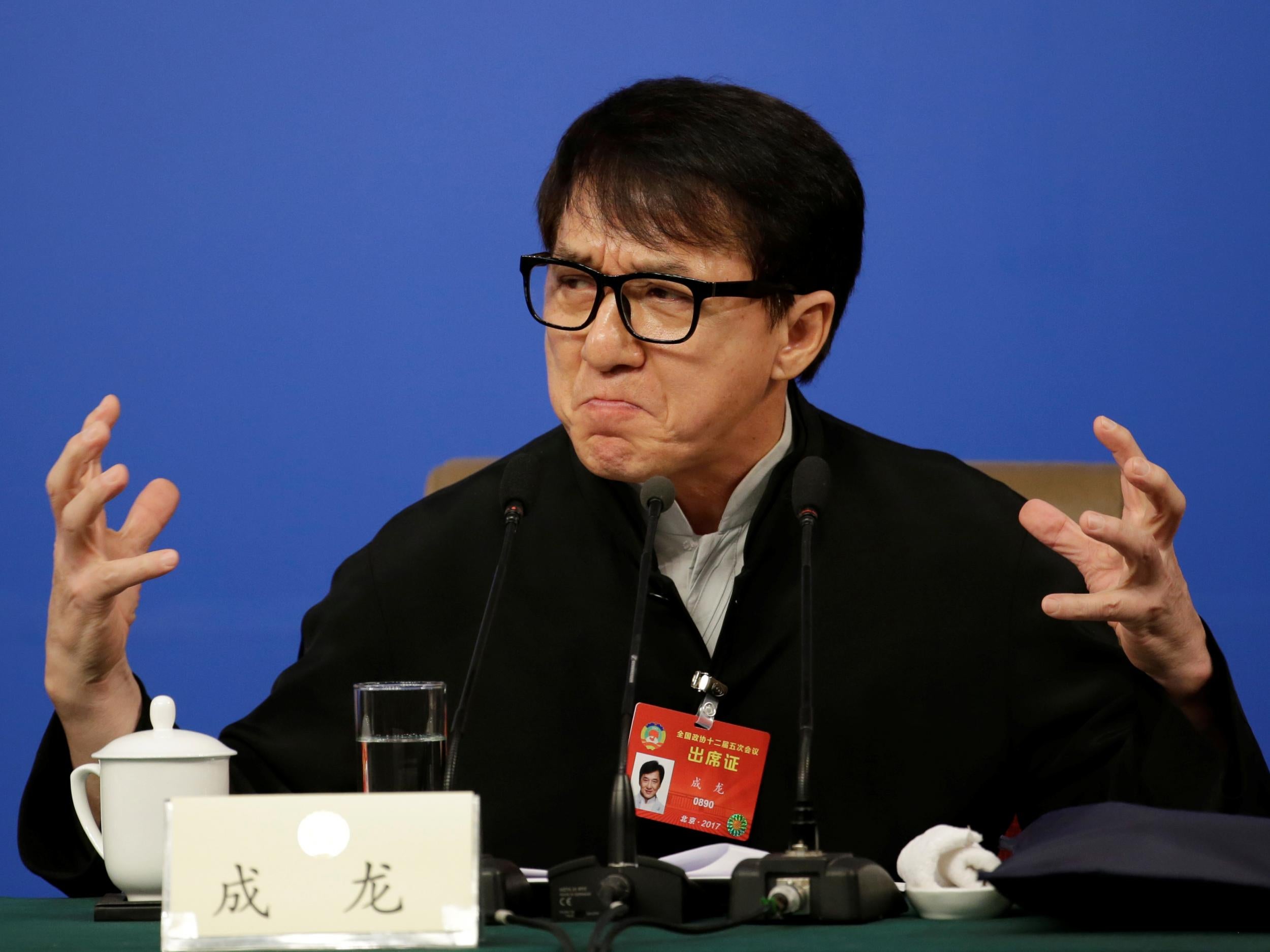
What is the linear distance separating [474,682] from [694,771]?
0.35 metres

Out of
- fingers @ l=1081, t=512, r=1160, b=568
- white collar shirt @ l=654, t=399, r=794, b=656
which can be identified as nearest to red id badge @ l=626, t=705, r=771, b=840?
white collar shirt @ l=654, t=399, r=794, b=656

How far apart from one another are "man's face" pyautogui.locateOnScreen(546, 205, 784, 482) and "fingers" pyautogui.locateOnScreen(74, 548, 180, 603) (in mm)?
490

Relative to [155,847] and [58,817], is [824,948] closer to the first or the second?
[155,847]

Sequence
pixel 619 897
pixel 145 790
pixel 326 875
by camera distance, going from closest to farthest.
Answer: pixel 326 875, pixel 619 897, pixel 145 790

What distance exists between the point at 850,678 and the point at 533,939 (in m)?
0.71

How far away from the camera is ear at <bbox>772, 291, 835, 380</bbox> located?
5.59 ft

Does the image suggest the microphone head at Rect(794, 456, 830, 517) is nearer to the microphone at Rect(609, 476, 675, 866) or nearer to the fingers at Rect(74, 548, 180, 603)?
the microphone at Rect(609, 476, 675, 866)

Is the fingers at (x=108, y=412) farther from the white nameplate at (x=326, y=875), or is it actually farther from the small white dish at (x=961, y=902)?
the small white dish at (x=961, y=902)

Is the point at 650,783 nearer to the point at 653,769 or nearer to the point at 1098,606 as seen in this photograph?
the point at 653,769

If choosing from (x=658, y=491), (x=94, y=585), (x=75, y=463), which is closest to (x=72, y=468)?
(x=75, y=463)

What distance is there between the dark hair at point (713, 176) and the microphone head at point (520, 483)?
29 cm

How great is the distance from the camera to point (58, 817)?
4.56 ft

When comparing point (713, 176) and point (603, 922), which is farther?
point (713, 176)

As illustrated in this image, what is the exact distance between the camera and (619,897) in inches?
40.8
